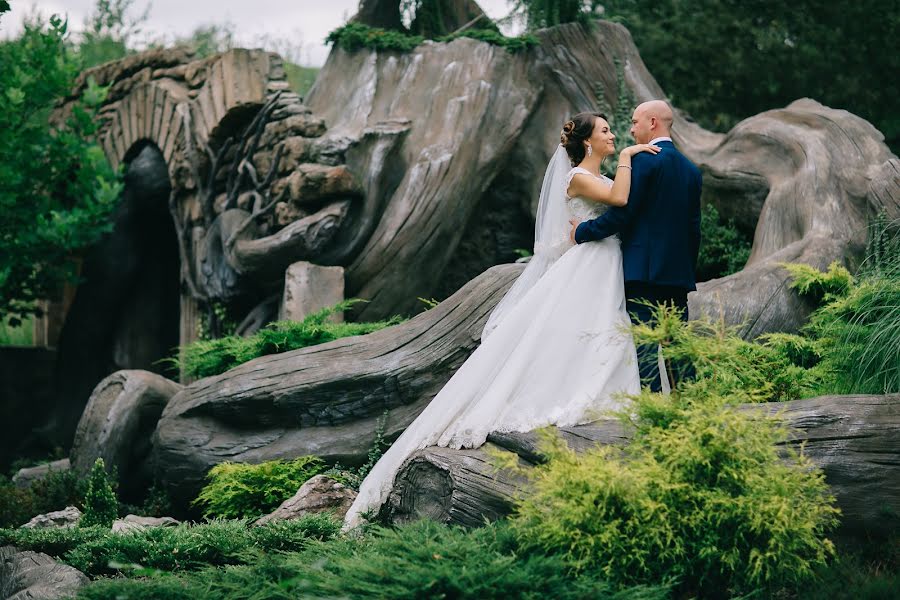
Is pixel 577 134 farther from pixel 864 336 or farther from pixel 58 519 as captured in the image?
→ pixel 58 519

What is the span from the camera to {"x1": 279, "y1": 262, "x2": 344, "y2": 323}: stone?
30.4ft

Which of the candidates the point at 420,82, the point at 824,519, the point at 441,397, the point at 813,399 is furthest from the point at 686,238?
the point at 420,82

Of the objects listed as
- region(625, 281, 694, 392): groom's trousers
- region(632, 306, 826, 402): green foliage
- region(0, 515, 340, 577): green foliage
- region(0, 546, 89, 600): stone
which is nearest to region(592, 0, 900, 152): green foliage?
region(632, 306, 826, 402): green foliage

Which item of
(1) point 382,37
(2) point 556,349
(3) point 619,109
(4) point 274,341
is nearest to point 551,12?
(3) point 619,109

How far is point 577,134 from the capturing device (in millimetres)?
6023

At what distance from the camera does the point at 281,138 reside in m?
10.2

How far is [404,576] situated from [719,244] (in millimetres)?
6570

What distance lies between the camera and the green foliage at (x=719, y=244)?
30.6 feet

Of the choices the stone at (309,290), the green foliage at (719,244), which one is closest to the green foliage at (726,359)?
the green foliage at (719,244)

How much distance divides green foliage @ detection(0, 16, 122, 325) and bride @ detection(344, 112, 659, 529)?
7017 mm

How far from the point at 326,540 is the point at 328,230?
467 cm

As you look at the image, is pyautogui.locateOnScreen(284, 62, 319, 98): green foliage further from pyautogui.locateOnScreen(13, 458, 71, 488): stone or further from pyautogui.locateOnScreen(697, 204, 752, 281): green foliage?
pyautogui.locateOnScreen(697, 204, 752, 281): green foliage

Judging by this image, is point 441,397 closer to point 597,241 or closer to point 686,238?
point 597,241

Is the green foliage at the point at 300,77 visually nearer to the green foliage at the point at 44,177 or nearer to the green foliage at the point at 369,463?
the green foliage at the point at 44,177
